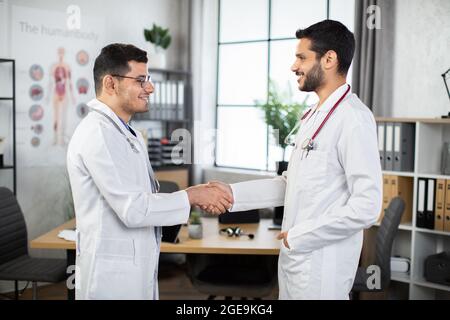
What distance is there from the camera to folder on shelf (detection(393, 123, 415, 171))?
3.79 metres

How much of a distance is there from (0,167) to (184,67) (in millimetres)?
2168

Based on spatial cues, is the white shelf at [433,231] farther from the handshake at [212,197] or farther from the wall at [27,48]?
the wall at [27,48]

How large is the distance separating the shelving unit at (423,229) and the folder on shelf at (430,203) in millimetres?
36

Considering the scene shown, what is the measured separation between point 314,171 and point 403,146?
6.72 feet

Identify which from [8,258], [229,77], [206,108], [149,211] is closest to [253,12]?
[229,77]

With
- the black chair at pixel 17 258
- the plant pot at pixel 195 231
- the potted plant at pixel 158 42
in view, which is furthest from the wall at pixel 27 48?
the plant pot at pixel 195 231

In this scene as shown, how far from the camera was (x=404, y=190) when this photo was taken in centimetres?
392

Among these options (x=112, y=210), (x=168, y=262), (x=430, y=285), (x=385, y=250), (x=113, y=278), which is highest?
(x=112, y=210)

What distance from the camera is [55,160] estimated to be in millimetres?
4727

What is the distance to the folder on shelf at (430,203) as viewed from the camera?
371 cm

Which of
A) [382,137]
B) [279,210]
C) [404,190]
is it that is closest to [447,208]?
[404,190]

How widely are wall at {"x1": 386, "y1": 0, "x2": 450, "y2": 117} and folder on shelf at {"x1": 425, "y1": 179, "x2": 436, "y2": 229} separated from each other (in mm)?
548

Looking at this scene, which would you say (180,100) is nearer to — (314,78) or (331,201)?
(314,78)

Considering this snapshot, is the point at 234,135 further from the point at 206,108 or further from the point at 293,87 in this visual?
the point at 293,87
